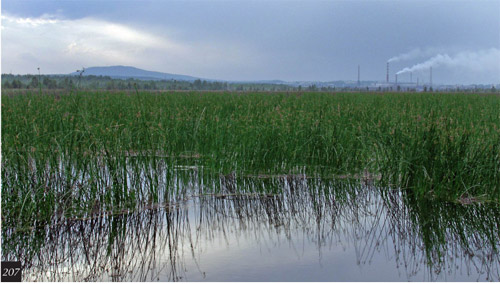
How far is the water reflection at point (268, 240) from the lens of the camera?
3.80 meters

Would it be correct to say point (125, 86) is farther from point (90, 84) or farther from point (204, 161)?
point (204, 161)

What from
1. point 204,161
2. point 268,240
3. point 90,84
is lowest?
point 268,240

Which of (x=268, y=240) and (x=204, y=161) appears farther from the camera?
(x=204, y=161)

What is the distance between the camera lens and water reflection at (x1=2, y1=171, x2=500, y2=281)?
3.80 metres

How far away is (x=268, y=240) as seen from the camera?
446cm

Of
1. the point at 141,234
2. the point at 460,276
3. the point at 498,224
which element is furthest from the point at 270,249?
the point at 498,224

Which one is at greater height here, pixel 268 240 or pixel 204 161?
pixel 204 161

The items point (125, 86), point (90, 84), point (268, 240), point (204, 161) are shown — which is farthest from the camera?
point (125, 86)

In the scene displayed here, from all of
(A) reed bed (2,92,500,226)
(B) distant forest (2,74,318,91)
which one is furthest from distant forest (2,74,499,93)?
(A) reed bed (2,92,500,226)

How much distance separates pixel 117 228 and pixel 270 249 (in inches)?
58.4

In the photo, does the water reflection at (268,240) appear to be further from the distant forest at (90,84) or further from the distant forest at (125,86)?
the distant forest at (125,86)

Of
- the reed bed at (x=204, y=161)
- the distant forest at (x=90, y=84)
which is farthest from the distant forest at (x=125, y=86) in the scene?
the reed bed at (x=204, y=161)

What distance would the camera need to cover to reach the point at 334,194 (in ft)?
19.0

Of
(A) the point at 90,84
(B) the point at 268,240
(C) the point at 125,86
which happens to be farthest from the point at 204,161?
(C) the point at 125,86
